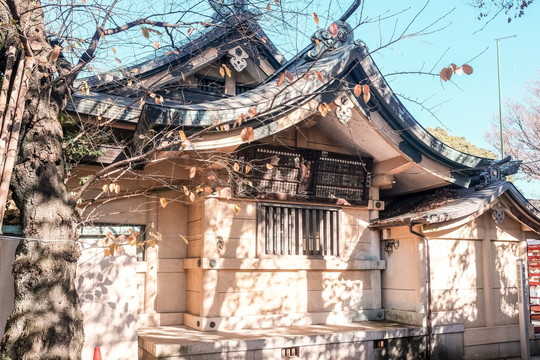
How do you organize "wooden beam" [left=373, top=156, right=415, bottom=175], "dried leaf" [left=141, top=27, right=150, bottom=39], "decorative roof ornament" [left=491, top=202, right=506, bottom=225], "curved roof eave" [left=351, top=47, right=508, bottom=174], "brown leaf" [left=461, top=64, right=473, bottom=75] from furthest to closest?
"decorative roof ornament" [left=491, top=202, right=506, bottom=225] < "wooden beam" [left=373, top=156, right=415, bottom=175] < "curved roof eave" [left=351, top=47, right=508, bottom=174] < "dried leaf" [left=141, top=27, right=150, bottom=39] < "brown leaf" [left=461, top=64, right=473, bottom=75]

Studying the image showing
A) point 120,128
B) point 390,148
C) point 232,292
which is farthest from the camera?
point 390,148

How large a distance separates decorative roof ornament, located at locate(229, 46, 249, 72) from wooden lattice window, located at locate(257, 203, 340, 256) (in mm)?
3555

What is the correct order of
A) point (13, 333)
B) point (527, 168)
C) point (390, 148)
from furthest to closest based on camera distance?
point (527, 168), point (390, 148), point (13, 333)

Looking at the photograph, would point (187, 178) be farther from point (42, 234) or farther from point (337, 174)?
point (42, 234)

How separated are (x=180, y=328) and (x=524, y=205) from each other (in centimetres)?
730

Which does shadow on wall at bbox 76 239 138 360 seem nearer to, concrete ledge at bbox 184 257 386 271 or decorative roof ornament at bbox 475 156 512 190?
concrete ledge at bbox 184 257 386 271

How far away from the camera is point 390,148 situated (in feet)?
32.6

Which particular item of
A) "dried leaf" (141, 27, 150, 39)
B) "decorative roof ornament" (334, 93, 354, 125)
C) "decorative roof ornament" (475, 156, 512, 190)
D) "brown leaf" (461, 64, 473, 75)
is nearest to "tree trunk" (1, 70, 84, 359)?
"dried leaf" (141, 27, 150, 39)

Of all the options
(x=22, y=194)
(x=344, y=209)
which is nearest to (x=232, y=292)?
(x=344, y=209)

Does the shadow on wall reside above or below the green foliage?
below

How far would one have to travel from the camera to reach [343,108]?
9.03m

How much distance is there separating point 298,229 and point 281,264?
0.81 meters

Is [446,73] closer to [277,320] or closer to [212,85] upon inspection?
[277,320]

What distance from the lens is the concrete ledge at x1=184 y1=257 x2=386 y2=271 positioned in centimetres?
887
